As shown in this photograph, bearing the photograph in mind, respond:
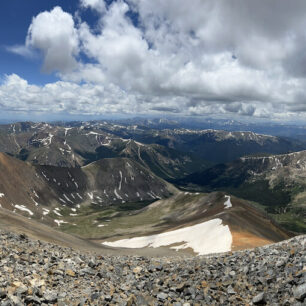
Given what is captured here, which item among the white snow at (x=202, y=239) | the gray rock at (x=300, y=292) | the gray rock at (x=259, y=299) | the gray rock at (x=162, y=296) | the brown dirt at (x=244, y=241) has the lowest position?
the white snow at (x=202, y=239)

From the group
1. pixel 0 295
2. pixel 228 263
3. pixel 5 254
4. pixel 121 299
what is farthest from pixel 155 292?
pixel 5 254

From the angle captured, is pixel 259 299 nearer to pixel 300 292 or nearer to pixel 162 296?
pixel 300 292

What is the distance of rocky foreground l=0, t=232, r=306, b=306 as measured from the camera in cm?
1892

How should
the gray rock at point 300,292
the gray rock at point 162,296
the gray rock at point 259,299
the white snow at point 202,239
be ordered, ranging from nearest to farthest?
the gray rock at point 300,292
the gray rock at point 259,299
the gray rock at point 162,296
the white snow at point 202,239

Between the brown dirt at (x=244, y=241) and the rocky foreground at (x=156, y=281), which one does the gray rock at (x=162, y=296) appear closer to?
the rocky foreground at (x=156, y=281)

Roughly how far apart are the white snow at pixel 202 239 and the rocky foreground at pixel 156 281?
56838 millimetres

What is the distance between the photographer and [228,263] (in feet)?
89.8

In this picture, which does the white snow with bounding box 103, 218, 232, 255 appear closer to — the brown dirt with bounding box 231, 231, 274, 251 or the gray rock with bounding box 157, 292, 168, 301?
the brown dirt with bounding box 231, 231, 274, 251

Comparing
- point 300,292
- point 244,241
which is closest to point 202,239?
point 244,241

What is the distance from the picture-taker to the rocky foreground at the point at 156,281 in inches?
745

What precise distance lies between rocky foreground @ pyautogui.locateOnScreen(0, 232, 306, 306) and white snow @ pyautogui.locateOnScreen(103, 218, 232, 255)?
5684cm

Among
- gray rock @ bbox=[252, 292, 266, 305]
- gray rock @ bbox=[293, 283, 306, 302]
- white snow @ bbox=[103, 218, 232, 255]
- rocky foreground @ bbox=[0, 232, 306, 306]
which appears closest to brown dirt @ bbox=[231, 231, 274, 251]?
white snow @ bbox=[103, 218, 232, 255]

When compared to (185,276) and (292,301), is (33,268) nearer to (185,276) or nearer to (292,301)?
(185,276)

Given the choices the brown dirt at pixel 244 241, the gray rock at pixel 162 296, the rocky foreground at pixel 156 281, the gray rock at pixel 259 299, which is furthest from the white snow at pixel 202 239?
the gray rock at pixel 259 299
